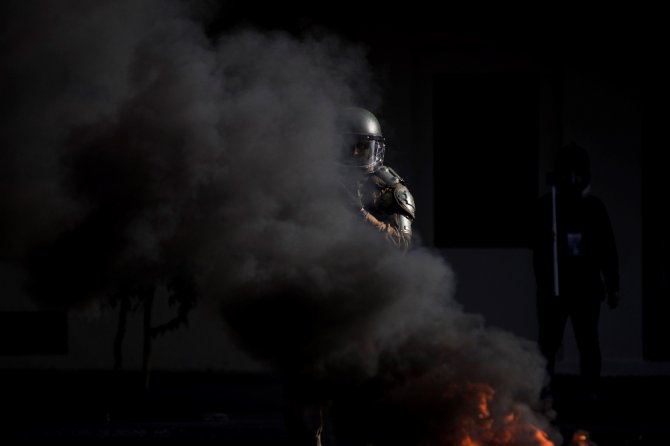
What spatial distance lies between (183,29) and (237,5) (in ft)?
4.27

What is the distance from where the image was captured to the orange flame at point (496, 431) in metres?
5.68

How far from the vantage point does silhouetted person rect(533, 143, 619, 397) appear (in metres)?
9.53

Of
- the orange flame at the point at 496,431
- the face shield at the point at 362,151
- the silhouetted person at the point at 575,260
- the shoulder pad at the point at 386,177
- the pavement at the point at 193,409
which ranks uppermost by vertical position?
the face shield at the point at 362,151

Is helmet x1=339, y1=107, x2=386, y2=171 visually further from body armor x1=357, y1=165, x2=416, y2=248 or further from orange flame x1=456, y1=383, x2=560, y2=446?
orange flame x1=456, y1=383, x2=560, y2=446

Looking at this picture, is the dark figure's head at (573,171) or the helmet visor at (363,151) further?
the dark figure's head at (573,171)

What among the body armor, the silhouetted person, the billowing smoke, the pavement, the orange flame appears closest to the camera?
the orange flame

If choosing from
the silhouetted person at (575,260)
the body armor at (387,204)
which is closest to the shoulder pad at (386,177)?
the body armor at (387,204)

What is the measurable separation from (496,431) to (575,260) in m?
4.11

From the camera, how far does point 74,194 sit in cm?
627

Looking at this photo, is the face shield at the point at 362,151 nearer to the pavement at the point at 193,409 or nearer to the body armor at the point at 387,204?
the body armor at the point at 387,204

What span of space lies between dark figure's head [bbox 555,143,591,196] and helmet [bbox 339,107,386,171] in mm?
3079

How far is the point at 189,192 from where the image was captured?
6301mm

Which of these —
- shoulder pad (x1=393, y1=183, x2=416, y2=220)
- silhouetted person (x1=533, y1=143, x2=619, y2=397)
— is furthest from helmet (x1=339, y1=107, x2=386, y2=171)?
silhouetted person (x1=533, y1=143, x2=619, y2=397)

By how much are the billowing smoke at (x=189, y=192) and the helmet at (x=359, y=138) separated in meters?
0.41
